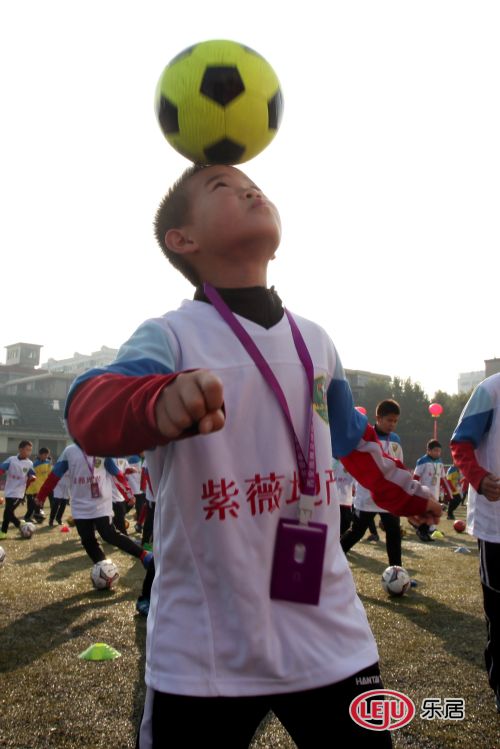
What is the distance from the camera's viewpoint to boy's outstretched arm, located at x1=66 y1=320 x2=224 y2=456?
126 cm

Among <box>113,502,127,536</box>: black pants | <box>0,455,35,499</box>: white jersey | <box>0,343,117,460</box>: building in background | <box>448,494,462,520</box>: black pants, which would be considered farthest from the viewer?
<box>0,343,117,460</box>: building in background

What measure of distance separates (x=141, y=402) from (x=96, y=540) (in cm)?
738

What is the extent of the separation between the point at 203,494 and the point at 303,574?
1.19 ft

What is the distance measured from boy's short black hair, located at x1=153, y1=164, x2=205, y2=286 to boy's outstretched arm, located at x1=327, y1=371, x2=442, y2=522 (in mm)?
670

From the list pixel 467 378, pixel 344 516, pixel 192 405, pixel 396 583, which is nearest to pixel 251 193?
pixel 192 405

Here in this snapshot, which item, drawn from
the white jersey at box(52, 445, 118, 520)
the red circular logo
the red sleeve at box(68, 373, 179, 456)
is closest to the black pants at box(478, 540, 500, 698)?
the red circular logo

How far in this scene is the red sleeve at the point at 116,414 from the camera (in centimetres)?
138

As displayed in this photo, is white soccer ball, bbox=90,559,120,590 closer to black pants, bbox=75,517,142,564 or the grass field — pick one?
the grass field

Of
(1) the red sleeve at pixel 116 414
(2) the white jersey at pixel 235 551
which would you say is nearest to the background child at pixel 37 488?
(2) the white jersey at pixel 235 551

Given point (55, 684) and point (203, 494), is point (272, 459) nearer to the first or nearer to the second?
point (203, 494)

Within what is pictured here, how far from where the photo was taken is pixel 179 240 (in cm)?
226

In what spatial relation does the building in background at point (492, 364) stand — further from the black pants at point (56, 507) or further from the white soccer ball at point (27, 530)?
the white soccer ball at point (27, 530)

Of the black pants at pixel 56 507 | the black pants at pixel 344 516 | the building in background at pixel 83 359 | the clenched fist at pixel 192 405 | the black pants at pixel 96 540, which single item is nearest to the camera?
the clenched fist at pixel 192 405

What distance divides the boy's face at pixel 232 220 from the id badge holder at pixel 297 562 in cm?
89
